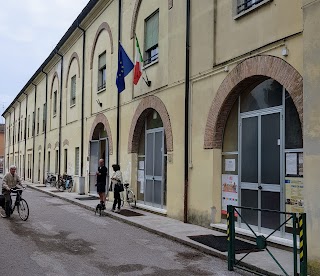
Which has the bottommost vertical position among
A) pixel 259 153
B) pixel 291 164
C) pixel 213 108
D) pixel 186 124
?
pixel 291 164

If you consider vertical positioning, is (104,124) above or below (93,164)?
above

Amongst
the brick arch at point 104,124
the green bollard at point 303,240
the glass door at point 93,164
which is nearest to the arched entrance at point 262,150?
the green bollard at point 303,240

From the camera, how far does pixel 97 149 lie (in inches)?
789

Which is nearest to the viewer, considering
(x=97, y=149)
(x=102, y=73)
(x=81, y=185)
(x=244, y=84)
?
(x=244, y=84)

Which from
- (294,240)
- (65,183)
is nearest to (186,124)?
(294,240)

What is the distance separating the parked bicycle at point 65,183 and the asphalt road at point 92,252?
10.8 m

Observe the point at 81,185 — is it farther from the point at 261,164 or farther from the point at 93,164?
the point at 261,164

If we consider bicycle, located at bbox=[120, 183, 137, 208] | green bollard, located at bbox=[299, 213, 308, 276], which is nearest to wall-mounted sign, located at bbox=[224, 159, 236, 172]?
green bollard, located at bbox=[299, 213, 308, 276]

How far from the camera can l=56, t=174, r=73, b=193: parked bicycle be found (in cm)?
2306

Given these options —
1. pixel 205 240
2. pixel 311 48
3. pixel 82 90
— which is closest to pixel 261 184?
pixel 205 240

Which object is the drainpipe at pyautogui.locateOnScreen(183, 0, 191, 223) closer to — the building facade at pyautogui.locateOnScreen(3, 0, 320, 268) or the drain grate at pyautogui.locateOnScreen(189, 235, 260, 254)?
the building facade at pyautogui.locateOnScreen(3, 0, 320, 268)

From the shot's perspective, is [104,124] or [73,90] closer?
[104,124]

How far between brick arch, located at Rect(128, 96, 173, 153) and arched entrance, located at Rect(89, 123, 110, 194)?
149 inches

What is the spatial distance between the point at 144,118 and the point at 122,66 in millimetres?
1989
